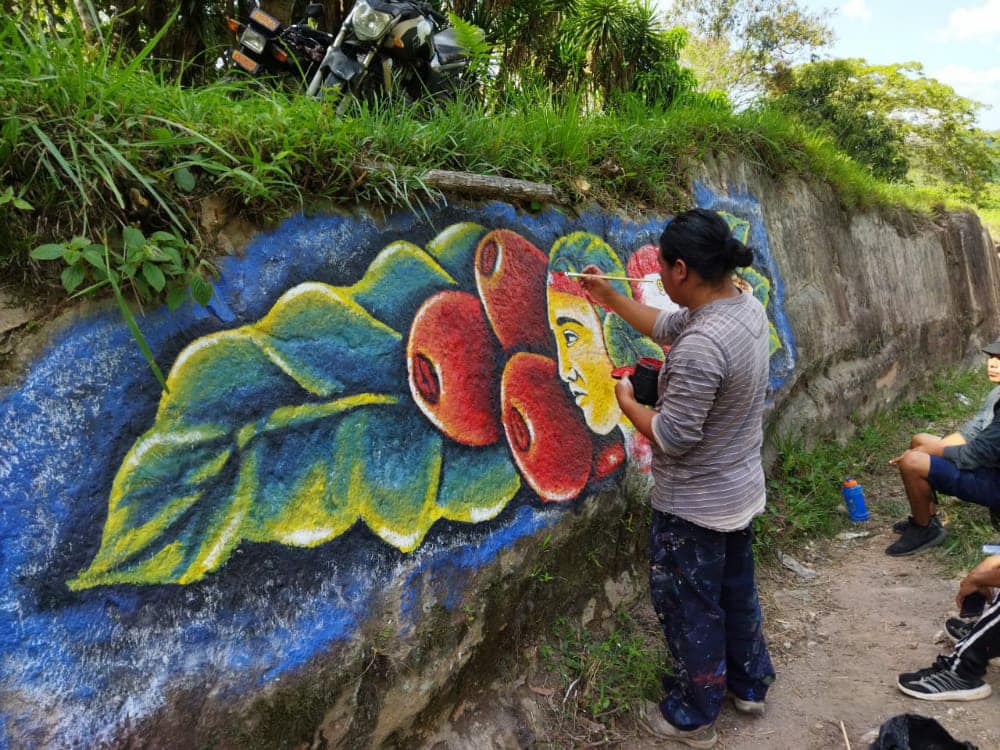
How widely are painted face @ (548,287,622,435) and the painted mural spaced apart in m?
0.02

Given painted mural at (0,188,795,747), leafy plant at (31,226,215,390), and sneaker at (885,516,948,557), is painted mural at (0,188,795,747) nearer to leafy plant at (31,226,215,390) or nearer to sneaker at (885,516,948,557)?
leafy plant at (31,226,215,390)

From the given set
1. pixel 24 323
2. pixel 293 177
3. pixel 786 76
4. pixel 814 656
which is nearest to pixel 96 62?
pixel 293 177

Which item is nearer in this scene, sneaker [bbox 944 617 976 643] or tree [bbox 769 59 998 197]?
sneaker [bbox 944 617 976 643]

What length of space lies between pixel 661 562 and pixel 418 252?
149cm

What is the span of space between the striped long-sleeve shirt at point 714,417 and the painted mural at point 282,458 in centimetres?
71

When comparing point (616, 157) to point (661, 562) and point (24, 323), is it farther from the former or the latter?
Result: point (24, 323)

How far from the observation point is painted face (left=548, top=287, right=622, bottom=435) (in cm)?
A: 314

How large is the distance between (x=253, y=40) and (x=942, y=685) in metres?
4.80

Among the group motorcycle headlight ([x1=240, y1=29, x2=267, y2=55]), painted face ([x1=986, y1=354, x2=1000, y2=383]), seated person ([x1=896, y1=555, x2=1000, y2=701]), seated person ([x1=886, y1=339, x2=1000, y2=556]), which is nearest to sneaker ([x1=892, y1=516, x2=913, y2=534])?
seated person ([x1=886, y1=339, x2=1000, y2=556])

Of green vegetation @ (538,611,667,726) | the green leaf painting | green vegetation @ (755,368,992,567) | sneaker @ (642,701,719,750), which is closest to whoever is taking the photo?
the green leaf painting

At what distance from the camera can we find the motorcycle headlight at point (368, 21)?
12.4 ft

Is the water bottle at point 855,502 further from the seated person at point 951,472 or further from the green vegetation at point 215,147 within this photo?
the green vegetation at point 215,147

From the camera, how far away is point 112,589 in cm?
174

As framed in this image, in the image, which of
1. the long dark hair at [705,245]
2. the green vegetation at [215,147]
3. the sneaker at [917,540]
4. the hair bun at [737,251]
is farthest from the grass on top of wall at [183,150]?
the sneaker at [917,540]
